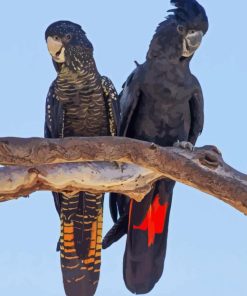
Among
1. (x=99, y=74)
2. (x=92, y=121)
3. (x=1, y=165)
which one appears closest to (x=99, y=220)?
(x=92, y=121)

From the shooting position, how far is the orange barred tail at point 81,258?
5.37 meters

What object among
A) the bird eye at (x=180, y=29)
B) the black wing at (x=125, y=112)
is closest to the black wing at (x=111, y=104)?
the black wing at (x=125, y=112)

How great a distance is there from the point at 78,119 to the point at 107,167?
90cm

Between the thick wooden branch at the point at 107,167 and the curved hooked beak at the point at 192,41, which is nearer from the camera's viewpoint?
the thick wooden branch at the point at 107,167

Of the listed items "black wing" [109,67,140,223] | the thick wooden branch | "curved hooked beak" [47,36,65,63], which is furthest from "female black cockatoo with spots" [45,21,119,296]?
the thick wooden branch

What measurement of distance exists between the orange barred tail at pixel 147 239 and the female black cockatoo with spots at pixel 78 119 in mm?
259

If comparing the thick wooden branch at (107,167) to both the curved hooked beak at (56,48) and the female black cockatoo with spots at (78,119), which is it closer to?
the female black cockatoo with spots at (78,119)

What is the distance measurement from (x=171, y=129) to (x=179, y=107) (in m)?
0.18

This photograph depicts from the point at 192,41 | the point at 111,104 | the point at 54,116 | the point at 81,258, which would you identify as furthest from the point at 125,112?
the point at 81,258

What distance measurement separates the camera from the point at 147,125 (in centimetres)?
563

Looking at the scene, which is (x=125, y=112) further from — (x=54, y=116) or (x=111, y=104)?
(x=54, y=116)

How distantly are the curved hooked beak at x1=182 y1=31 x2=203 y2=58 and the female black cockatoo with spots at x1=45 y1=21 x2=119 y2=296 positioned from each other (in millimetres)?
636

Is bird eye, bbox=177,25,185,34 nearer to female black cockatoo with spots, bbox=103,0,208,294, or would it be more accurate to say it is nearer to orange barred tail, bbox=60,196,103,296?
female black cockatoo with spots, bbox=103,0,208,294

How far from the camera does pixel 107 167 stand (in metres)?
4.66
